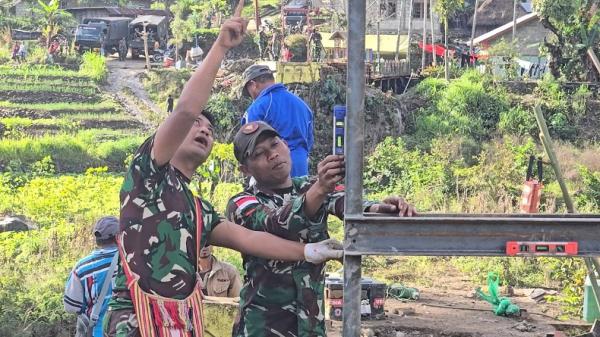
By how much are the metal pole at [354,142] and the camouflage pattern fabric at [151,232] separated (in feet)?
1.87

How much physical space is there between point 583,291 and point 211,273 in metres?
3.85

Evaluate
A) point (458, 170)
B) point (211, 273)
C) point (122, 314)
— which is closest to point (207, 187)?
point (458, 170)

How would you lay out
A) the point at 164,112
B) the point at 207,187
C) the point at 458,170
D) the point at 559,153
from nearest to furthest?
the point at 207,187 < the point at 458,170 < the point at 559,153 < the point at 164,112

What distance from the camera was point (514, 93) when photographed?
30.5 metres

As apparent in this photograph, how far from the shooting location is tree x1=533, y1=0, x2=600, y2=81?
30469 mm

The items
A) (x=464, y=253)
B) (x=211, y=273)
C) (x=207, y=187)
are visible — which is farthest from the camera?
(x=207, y=187)

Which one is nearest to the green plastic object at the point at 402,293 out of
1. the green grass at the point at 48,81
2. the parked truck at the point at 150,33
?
the green grass at the point at 48,81

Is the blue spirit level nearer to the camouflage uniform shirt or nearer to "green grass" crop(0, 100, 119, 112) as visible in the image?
the camouflage uniform shirt

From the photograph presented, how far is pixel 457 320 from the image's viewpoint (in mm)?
7820

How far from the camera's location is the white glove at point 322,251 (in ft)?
Answer: 9.74

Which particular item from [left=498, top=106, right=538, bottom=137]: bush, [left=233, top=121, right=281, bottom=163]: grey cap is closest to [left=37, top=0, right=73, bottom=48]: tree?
[left=498, top=106, right=538, bottom=137]: bush

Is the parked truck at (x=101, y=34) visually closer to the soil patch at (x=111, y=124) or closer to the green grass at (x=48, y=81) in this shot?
the green grass at (x=48, y=81)

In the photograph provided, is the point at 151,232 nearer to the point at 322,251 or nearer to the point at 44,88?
the point at 322,251

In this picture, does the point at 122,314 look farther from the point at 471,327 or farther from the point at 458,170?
the point at 458,170
